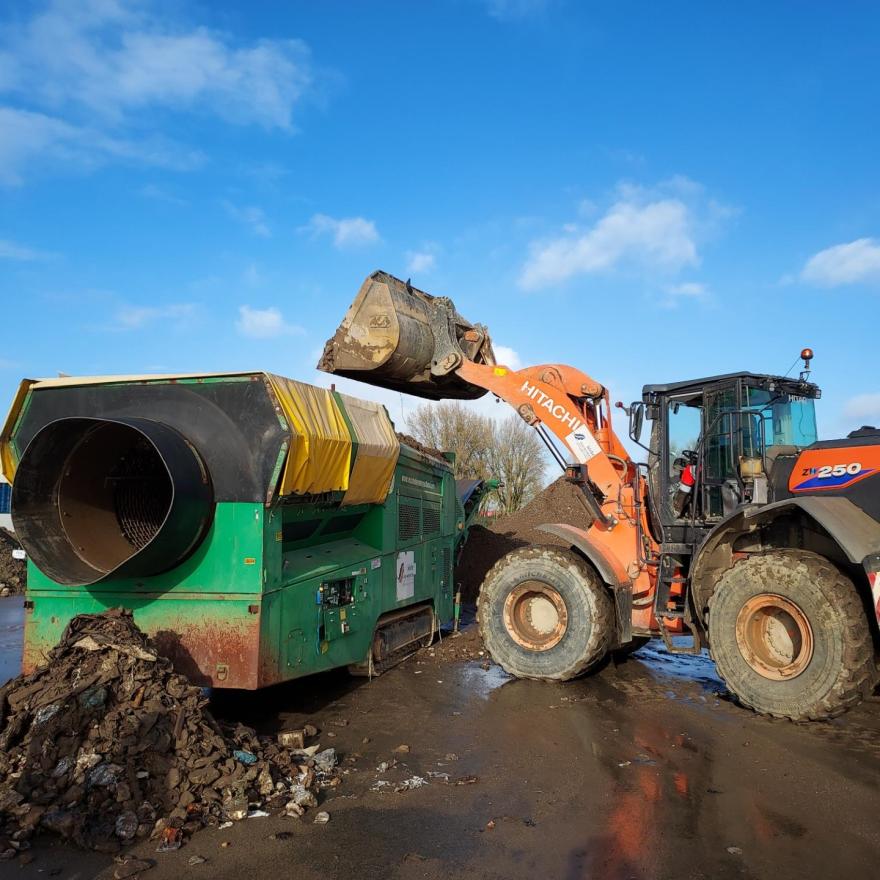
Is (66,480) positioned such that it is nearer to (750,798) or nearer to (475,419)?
(750,798)

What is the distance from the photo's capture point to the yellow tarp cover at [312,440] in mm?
5328

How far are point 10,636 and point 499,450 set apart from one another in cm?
2096

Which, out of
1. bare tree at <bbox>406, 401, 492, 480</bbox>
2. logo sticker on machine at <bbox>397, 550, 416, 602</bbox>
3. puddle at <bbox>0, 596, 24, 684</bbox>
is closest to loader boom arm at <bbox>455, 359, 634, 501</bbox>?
logo sticker on machine at <bbox>397, 550, 416, 602</bbox>

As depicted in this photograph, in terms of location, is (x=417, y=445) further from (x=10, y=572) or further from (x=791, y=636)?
(x=10, y=572)

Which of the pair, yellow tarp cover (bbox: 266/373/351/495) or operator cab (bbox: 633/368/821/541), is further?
operator cab (bbox: 633/368/821/541)

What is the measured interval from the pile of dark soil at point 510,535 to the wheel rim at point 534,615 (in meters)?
3.61

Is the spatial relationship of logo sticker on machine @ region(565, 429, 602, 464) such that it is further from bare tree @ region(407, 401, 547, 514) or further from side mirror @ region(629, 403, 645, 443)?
bare tree @ region(407, 401, 547, 514)

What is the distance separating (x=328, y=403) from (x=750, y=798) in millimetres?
3862

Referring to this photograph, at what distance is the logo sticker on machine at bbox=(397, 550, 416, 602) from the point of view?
7445mm

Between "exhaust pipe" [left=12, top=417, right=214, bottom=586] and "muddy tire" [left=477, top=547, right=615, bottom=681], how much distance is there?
3.02m

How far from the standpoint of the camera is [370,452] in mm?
6465

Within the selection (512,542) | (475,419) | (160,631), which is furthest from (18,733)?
(475,419)

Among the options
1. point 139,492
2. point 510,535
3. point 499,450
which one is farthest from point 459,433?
point 139,492

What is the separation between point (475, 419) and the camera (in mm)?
29141
